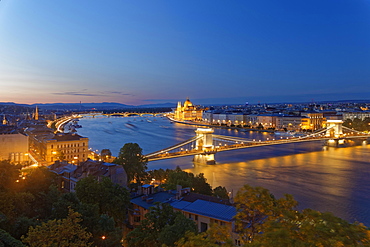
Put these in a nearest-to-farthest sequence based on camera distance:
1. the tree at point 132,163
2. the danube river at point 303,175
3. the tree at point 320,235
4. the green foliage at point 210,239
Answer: the tree at point 320,235 → the green foliage at point 210,239 → the danube river at point 303,175 → the tree at point 132,163

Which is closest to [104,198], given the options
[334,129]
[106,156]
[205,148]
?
[106,156]

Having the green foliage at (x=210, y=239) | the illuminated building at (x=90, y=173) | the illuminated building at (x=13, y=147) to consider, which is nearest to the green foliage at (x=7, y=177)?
the green foliage at (x=210, y=239)

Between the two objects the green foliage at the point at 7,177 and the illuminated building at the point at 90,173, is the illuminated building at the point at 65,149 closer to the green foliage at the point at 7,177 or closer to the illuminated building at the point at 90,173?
the illuminated building at the point at 90,173

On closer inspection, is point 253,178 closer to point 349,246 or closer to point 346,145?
point 349,246

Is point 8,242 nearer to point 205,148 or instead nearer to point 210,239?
point 210,239

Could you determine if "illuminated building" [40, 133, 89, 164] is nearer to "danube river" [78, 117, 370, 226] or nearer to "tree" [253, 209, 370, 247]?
"danube river" [78, 117, 370, 226]

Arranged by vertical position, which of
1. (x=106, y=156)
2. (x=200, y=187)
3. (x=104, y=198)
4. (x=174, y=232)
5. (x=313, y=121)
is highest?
(x=313, y=121)

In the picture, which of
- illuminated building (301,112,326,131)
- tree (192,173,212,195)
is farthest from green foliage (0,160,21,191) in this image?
illuminated building (301,112,326,131)
